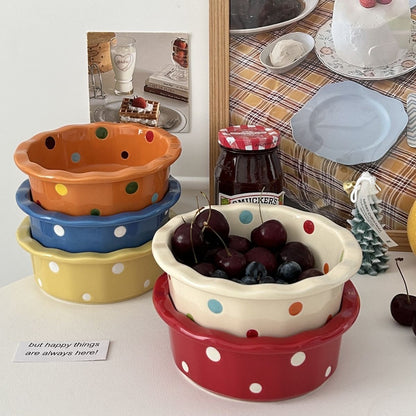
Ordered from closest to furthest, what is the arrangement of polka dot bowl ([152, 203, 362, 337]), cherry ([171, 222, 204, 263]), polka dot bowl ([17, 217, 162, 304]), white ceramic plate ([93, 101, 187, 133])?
polka dot bowl ([152, 203, 362, 337]), cherry ([171, 222, 204, 263]), polka dot bowl ([17, 217, 162, 304]), white ceramic plate ([93, 101, 187, 133])

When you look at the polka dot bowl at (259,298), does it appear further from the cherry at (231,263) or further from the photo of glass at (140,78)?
the photo of glass at (140,78)

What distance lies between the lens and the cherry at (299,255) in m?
0.71

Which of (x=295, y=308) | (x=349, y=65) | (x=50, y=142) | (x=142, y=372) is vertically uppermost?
(x=349, y=65)

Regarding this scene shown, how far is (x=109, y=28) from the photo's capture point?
1.00 meters

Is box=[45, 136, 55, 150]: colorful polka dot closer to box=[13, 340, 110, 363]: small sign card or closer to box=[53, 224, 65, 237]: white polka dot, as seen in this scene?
box=[53, 224, 65, 237]: white polka dot

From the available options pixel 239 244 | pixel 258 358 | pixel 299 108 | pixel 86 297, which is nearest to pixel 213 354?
pixel 258 358

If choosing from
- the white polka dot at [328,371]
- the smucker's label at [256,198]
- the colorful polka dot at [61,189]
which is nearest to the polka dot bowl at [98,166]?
the colorful polka dot at [61,189]

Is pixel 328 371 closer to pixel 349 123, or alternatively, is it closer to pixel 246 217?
pixel 246 217

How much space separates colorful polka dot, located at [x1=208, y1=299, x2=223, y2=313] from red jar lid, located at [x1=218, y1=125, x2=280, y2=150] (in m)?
0.31

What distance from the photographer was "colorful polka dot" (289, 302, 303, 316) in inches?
24.3

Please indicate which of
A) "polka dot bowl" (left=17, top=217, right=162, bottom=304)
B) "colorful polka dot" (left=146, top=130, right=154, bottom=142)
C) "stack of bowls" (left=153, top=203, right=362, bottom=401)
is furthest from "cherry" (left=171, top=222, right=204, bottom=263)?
"colorful polka dot" (left=146, top=130, right=154, bottom=142)

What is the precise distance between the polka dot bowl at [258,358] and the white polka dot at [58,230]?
0.19 metres

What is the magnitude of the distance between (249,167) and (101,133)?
238 millimetres

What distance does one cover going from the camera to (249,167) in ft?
2.94
